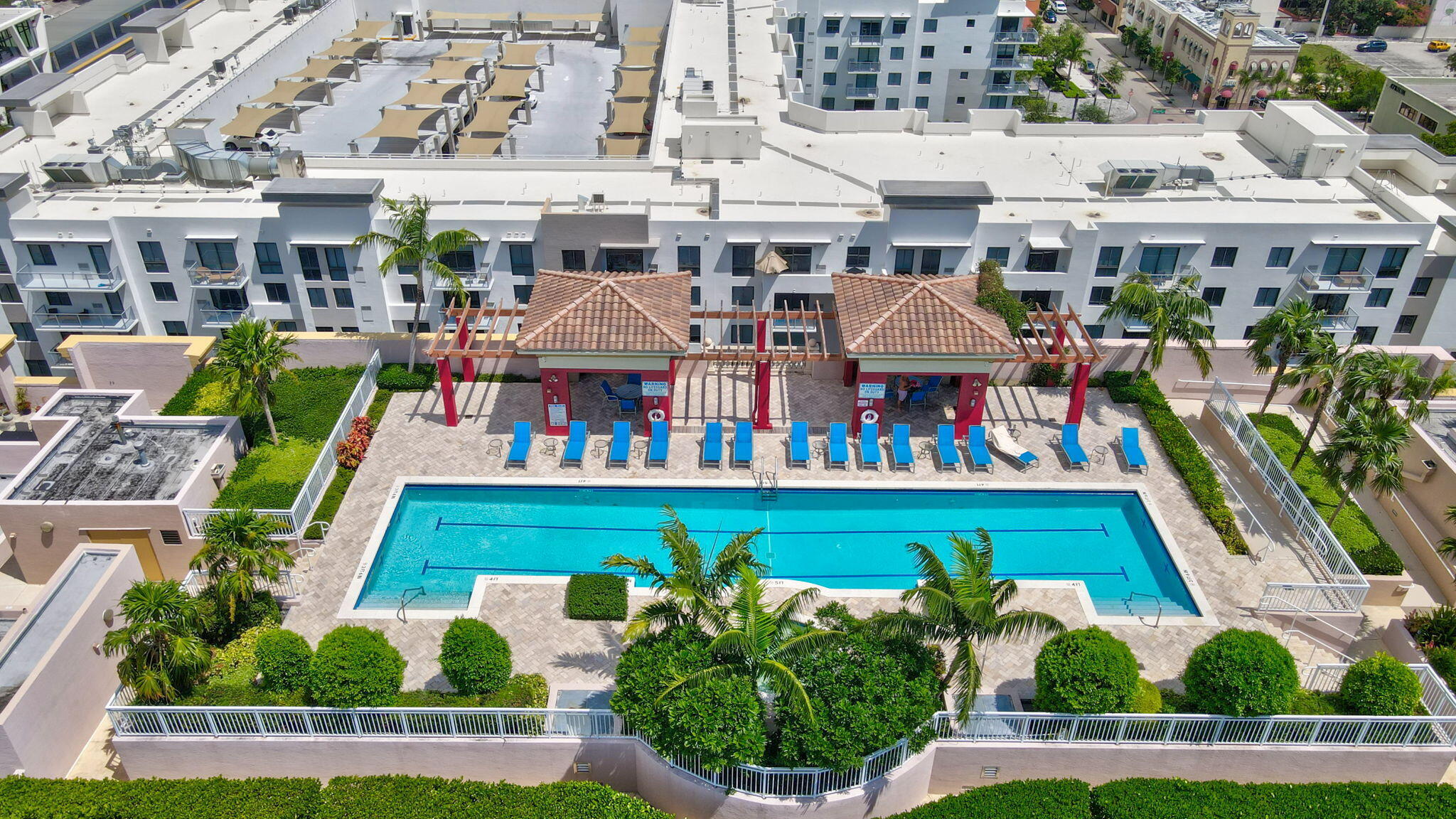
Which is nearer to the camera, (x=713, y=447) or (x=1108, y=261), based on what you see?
(x=713, y=447)

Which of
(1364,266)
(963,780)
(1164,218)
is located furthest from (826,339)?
(1364,266)

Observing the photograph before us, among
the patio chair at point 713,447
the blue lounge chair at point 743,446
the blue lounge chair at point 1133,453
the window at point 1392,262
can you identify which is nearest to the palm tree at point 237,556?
the patio chair at point 713,447

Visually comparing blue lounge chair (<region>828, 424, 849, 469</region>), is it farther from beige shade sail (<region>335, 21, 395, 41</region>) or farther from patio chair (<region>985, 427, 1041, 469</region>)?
beige shade sail (<region>335, 21, 395, 41</region>)

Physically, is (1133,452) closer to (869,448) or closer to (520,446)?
(869,448)

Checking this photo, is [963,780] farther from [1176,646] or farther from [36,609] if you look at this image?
[36,609]

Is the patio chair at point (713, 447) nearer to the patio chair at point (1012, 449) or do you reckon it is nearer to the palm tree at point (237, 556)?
the patio chair at point (1012, 449)

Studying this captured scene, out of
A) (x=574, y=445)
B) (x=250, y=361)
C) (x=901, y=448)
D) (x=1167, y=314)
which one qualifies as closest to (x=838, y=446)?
(x=901, y=448)

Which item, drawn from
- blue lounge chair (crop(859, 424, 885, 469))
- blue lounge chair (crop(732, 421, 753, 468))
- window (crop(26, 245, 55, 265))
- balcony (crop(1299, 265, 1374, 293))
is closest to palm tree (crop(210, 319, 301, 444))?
window (crop(26, 245, 55, 265))
